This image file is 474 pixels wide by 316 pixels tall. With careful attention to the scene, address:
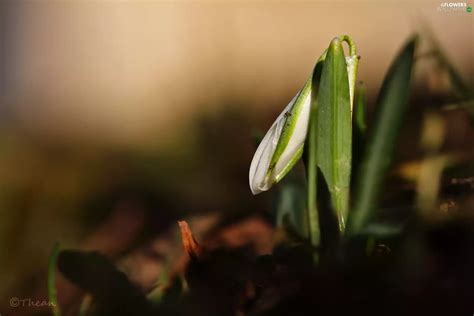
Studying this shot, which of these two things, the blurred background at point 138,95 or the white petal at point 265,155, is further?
the blurred background at point 138,95

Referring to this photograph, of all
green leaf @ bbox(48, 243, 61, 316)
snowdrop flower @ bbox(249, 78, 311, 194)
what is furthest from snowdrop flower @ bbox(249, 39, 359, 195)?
green leaf @ bbox(48, 243, 61, 316)

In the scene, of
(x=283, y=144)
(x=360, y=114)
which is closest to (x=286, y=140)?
(x=283, y=144)

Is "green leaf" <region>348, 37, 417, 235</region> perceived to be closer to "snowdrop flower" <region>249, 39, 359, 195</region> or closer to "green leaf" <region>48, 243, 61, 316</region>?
"snowdrop flower" <region>249, 39, 359, 195</region>

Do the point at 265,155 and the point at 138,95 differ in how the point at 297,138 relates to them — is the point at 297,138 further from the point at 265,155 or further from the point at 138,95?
the point at 138,95

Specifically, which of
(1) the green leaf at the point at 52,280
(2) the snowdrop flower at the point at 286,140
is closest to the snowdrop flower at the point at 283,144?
(2) the snowdrop flower at the point at 286,140

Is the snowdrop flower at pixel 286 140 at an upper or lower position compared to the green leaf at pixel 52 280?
upper

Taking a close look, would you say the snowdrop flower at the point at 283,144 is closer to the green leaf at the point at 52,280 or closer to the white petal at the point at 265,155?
the white petal at the point at 265,155
